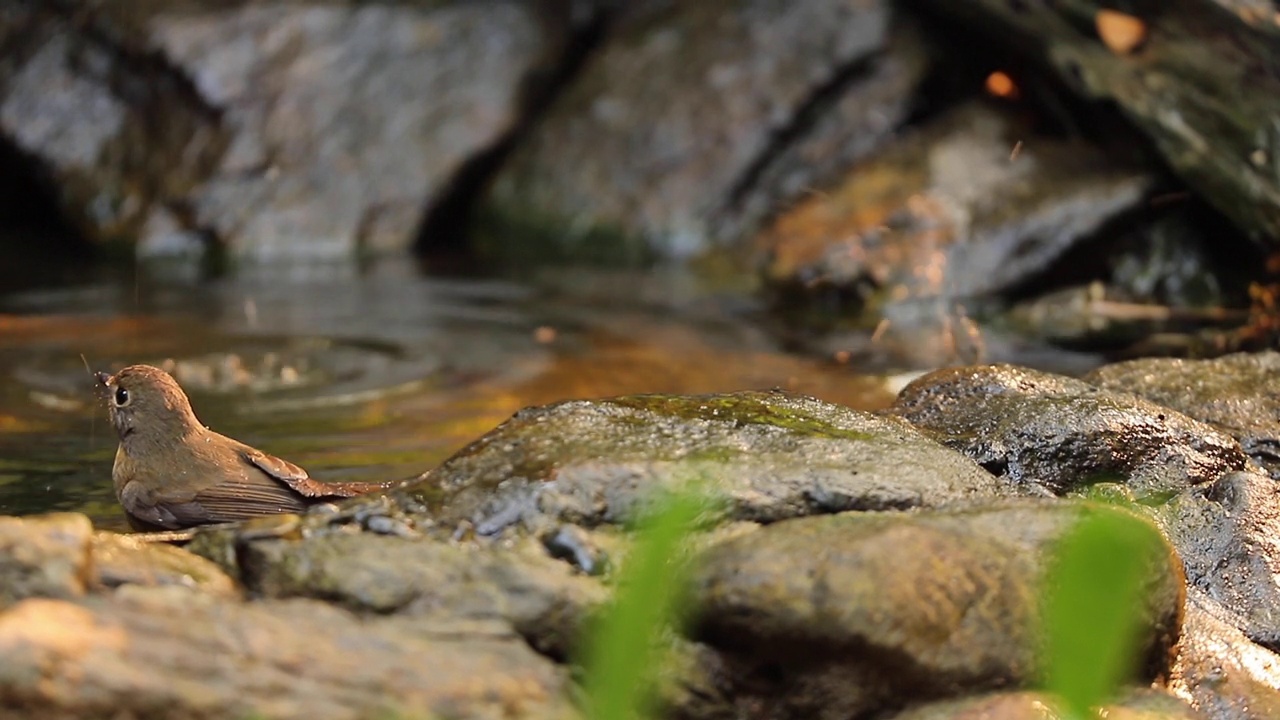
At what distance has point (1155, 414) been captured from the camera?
3.55m

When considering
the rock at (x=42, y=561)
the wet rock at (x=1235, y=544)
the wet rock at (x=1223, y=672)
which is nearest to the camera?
the rock at (x=42, y=561)

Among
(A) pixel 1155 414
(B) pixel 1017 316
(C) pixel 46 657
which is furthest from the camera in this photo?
(B) pixel 1017 316

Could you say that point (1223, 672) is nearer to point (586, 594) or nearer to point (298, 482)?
point (586, 594)

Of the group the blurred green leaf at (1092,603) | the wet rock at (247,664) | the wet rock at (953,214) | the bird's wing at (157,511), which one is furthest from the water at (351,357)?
the blurred green leaf at (1092,603)

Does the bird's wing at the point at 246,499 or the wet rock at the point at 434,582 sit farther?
the bird's wing at the point at 246,499

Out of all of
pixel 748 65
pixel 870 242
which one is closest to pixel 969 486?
pixel 870 242

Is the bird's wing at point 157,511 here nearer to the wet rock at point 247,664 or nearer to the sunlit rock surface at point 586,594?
the sunlit rock surface at point 586,594

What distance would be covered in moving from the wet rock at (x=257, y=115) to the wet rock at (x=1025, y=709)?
342 inches

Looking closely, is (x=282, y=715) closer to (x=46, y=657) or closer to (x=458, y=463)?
(x=46, y=657)

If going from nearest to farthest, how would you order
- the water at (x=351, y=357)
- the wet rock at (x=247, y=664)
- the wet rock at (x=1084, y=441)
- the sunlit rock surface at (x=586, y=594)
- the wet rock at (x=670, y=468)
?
the wet rock at (x=247, y=664), the sunlit rock surface at (x=586, y=594), the wet rock at (x=670, y=468), the wet rock at (x=1084, y=441), the water at (x=351, y=357)

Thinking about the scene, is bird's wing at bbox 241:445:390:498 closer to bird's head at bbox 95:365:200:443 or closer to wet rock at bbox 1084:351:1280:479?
bird's head at bbox 95:365:200:443

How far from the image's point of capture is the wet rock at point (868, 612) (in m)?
2.36

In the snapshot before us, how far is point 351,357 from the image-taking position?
21.7 ft

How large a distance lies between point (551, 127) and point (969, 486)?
8343 millimetres
